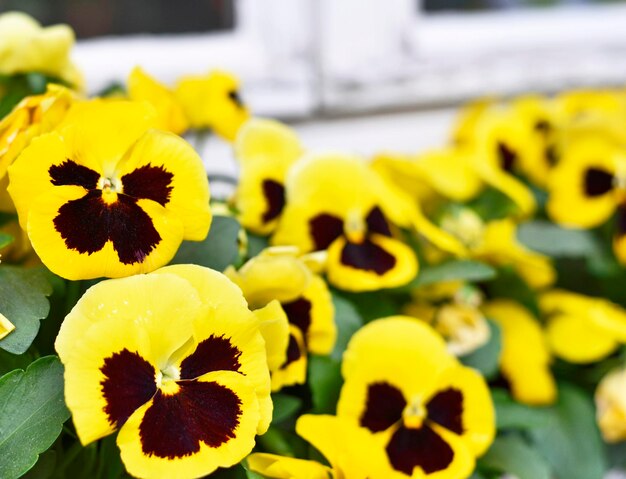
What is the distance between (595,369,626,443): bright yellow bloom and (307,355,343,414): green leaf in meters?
0.32

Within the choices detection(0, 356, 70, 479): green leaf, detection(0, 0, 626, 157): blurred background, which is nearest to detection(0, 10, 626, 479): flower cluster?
detection(0, 356, 70, 479): green leaf

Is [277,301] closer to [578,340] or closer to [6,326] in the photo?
[6,326]

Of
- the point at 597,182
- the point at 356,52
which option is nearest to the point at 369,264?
the point at 597,182

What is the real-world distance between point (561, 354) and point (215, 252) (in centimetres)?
41

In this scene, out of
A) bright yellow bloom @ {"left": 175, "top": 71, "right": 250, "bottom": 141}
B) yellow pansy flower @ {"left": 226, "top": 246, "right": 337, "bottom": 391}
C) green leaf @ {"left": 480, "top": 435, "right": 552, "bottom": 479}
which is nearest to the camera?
yellow pansy flower @ {"left": 226, "top": 246, "right": 337, "bottom": 391}

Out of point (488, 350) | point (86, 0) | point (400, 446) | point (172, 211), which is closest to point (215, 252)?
point (172, 211)

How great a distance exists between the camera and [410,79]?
1091 mm

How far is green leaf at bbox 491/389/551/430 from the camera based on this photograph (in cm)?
59

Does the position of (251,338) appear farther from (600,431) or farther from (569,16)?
(569,16)

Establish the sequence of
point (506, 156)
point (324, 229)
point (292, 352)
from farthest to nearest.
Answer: point (506, 156)
point (324, 229)
point (292, 352)

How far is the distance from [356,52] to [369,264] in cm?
55

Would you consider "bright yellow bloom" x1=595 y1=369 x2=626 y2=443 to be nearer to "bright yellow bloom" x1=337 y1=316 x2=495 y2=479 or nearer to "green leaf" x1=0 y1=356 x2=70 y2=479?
"bright yellow bloom" x1=337 y1=316 x2=495 y2=479

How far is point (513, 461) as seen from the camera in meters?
0.56

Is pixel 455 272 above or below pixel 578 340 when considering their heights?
above
